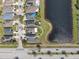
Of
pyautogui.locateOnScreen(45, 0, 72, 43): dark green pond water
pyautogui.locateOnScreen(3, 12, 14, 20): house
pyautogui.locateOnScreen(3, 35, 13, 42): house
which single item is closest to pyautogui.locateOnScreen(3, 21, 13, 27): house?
pyautogui.locateOnScreen(3, 12, 14, 20): house

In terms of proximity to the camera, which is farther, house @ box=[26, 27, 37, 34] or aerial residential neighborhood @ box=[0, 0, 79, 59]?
house @ box=[26, 27, 37, 34]

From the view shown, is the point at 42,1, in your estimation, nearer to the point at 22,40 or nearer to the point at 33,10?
the point at 33,10

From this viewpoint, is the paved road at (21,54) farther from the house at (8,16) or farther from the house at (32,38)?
the house at (8,16)

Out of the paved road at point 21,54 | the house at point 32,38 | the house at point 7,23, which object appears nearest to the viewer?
the paved road at point 21,54

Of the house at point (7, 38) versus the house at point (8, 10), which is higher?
the house at point (8, 10)

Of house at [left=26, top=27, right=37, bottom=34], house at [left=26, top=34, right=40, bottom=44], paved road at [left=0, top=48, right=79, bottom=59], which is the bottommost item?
paved road at [left=0, top=48, right=79, bottom=59]

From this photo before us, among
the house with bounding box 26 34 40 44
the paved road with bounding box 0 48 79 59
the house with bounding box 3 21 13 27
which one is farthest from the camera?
the house with bounding box 3 21 13 27

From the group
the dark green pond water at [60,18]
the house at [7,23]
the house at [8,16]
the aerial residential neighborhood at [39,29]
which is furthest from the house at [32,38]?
the house at [8,16]

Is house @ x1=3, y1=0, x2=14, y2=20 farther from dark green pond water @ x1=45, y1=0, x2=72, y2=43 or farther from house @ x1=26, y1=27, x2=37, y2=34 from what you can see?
dark green pond water @ x1=45, y1=0, x2=72, y2=43
